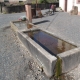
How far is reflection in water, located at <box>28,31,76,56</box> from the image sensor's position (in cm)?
575

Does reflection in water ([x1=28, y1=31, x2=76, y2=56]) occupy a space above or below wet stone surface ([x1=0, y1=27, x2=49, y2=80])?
above

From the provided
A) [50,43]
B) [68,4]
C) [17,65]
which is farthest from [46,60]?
[68,4]

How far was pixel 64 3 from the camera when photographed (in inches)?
821

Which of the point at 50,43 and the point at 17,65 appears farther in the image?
the point at 50,43

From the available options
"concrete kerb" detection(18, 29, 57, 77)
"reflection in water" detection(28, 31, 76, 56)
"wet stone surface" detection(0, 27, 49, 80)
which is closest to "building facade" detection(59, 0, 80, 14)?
"reflection in water" detection(28, 31, 76, 56)

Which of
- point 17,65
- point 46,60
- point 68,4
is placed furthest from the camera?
point 68,4

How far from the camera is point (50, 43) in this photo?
6.61 meters

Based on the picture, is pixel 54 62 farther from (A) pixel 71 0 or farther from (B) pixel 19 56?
(A) pixel 71 0

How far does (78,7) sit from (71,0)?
214cm

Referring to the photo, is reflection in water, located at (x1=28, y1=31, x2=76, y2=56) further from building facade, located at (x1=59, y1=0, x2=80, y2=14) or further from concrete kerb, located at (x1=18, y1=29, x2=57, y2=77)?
building facade, located at (x1=59, y1=0, x2=80, y2=14)

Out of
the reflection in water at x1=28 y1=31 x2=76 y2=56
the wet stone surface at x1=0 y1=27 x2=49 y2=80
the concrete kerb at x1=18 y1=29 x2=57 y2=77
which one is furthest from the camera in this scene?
the reflection in water at x1=28 y1=31 x2=76 y2=56

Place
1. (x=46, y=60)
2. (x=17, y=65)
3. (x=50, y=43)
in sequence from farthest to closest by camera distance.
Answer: (x=50, y=43), (x=17, y=65), (x=46, y=60)

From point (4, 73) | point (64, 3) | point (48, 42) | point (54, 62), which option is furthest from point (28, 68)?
point (64, 3)

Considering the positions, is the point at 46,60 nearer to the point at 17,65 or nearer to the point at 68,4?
the point at 17,65
